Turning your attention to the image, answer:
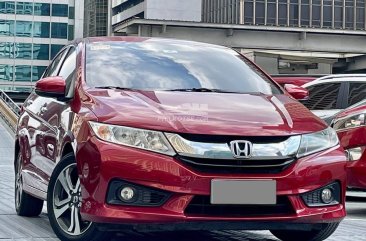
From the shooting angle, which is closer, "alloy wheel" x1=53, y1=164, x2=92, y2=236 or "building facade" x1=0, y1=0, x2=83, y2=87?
"alloy wheel" x1=53, y1=164, x2=92, y2=236

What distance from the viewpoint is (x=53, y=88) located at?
629cm

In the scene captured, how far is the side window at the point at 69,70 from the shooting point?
6.43 meters

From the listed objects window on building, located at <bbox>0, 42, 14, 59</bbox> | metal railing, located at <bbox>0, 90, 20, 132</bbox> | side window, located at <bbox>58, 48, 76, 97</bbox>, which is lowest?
metal railing, located at <bbox>0, 90, 20, 132</bbox>

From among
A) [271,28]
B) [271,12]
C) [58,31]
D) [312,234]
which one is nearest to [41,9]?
[58,31]

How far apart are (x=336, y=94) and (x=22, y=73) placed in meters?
95.2

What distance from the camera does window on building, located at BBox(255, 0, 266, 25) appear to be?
3575 inches

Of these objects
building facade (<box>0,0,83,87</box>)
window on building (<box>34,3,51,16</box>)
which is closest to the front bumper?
building facade (<box>0,0,83,87</box>)

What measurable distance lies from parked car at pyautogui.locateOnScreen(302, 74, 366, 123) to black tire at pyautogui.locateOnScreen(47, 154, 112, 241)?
6.83 m

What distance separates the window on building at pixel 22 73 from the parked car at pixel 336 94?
9435 cm

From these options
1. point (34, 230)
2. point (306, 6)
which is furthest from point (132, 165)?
point (306, 6)

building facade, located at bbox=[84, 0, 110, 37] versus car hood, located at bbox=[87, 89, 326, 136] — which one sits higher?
building facade, located at bbox=[84, 0, 110, 37]

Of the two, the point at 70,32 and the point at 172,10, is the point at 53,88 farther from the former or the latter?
the point at 70,32

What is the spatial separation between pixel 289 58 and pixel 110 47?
51.0 m

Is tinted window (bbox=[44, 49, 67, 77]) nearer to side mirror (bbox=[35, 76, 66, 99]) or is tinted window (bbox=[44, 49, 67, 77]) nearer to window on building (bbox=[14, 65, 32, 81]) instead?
side mirror (bbox=[35, 76, 66, 99])
